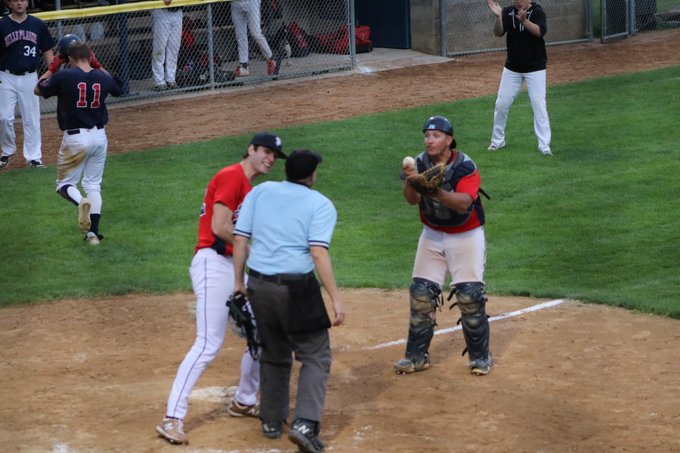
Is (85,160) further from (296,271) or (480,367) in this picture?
(296,271)

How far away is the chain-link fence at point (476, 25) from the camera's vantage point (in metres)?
21.6

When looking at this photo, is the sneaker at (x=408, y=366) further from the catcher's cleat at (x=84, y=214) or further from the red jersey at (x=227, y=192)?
the catcher's cleat at (x=84, y=214)

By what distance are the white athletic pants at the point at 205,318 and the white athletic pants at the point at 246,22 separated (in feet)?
40.4

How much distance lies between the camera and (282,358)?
6852mm

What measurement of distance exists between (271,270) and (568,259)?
5128mm

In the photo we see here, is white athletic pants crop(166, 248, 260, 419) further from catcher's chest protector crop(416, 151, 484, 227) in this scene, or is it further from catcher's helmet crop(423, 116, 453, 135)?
catcher's helmet crop(423, 116, 453, 135)

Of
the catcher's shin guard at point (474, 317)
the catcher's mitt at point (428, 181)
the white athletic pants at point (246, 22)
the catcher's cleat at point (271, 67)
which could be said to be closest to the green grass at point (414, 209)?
the catcher's shin guard at point (474, 317)

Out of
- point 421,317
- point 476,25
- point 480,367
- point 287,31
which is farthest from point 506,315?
point 476,25

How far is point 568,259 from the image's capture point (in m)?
11.1

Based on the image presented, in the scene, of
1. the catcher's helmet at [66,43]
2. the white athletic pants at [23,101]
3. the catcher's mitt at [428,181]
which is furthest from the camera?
the white athletic pants at [23,101]

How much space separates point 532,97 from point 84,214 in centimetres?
600

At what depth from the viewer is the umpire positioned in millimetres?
6633

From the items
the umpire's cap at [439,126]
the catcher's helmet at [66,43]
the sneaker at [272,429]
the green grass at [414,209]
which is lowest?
the green grass at [414,209]

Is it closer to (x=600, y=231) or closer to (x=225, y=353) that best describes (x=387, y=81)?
(x=600, y=231)
